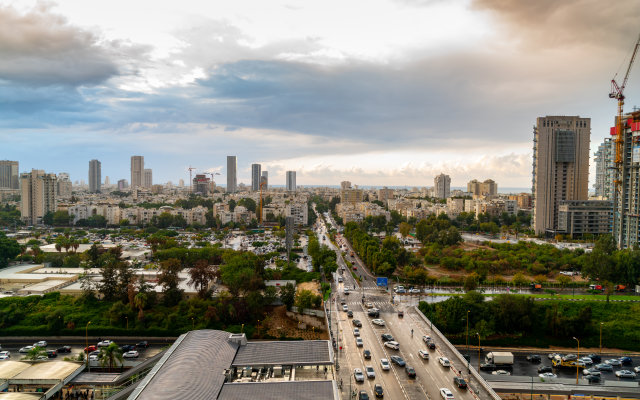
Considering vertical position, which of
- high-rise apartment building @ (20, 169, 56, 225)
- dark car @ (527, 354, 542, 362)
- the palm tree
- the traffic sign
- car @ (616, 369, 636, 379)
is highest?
high-rise apartment building @ (20, 169, 56, 225)

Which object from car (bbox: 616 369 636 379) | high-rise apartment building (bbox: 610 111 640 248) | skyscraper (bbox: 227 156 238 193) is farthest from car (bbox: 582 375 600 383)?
skyscraper (bbox: 227 156 238 193)

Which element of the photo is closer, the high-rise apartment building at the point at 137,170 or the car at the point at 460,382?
the car at the point at 460,382

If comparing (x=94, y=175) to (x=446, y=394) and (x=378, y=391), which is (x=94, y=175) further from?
(x=446, y=394)

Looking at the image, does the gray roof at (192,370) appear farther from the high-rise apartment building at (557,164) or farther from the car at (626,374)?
the high-rise apartment building at (557,164)

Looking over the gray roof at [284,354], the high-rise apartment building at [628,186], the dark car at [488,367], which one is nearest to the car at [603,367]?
the dark car at [488,367]

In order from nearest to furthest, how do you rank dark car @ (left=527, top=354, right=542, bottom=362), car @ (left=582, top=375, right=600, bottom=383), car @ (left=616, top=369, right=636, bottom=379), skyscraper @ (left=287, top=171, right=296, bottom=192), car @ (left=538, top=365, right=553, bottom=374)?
car @ (left=582, top=375, right=600, bottom=383) → car @ (left=616, top=369, right=636, bottom=379) → car @ (left=538, top=365, right=553, bottom=374) → dark car @ (left=527, top=354, right=542, bottom=362) → skyscraper @ (left=287, top=171, right=296, bottom=192)

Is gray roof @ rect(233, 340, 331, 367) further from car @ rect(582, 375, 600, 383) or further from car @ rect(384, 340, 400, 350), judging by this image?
car @ rect(582, 375, 600, 383)
